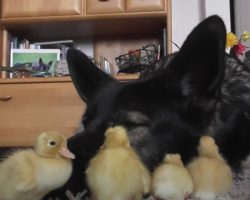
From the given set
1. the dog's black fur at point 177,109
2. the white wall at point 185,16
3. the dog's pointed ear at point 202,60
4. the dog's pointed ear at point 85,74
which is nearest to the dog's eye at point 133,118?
the dog's black fur at point 177,109

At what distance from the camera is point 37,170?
0.69m

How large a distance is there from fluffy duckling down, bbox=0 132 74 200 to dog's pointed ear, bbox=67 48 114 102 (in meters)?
0.49

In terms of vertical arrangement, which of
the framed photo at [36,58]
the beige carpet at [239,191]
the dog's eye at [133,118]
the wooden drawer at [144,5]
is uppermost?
the wooden drawer at [144,5]

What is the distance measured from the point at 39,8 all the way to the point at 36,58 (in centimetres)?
37

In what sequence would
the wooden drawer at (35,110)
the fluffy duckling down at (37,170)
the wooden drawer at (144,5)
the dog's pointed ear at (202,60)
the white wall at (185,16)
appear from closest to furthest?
1. the fluffy duckling down at (37,170)
2. the dog's pointed ear at (202,60)
3. the wooden drawer at (35,110)
4. the wooden drawer at (144,5)
5. the white wall at (185,16)

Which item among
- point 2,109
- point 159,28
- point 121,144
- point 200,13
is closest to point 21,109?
point 2,109

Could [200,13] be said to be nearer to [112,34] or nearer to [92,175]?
[112,34]

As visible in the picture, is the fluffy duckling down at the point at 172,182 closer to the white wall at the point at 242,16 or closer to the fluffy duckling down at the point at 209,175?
the fluffy duckling down at the point at 209,175

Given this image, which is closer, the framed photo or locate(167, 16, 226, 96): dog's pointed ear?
locate(167, 16, 226, 96): dog's pointed ear

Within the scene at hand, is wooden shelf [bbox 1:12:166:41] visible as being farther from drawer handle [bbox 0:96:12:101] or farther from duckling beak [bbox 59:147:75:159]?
duckling beak [bbox 59:147:75:159]

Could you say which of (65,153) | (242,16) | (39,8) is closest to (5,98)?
(39,8)

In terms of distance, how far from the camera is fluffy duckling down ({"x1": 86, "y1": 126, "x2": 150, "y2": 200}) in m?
0.69

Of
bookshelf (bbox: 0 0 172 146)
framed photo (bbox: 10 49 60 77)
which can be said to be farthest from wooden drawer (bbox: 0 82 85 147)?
framed photo (bbox: 10 49 60 77)

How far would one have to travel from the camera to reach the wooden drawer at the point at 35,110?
2.49 m
